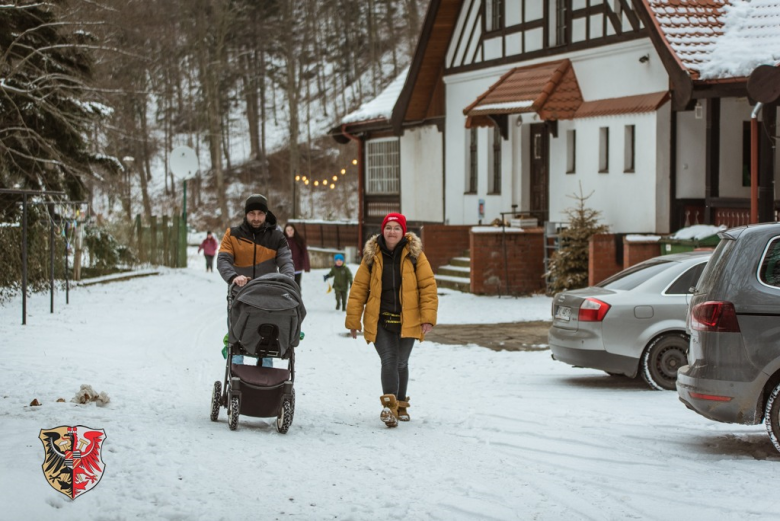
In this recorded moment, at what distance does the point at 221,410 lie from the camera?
10.8m

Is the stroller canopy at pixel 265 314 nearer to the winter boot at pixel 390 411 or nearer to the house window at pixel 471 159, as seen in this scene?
the winter boot at pixel 390 411

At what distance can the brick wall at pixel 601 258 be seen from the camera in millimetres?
21656

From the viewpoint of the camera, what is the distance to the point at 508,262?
24.7 meters

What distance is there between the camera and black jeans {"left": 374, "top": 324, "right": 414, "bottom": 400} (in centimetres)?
1026

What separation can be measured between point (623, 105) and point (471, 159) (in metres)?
7.75

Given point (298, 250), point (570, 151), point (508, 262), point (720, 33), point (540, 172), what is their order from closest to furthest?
point (720, 33)
point (298, 250)
point (508, 262)
point (570, 151)
point (540, 172)

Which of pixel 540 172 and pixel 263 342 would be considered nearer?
pixel 263 342

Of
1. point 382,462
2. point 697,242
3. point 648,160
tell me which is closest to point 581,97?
point 648,160

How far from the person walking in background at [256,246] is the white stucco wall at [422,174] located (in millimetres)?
21586

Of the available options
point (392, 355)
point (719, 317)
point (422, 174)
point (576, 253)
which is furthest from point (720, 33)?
point (719, 317)

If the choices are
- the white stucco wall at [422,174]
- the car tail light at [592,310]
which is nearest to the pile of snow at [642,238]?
the car tail light at [592,310]

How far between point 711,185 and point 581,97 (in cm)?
464

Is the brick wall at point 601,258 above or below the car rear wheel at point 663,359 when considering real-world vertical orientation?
above

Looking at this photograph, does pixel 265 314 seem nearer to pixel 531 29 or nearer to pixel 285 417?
pixel 285 417
